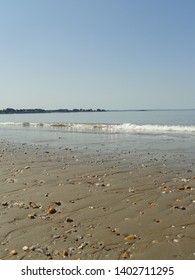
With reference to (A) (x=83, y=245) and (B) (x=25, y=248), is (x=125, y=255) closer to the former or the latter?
(A) (x=83, y=245)

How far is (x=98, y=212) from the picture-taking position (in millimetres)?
7113

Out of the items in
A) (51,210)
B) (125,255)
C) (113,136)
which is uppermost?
(113,136)

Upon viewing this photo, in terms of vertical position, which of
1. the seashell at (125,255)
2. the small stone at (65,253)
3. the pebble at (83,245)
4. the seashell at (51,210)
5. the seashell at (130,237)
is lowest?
the seashell at (125,255)

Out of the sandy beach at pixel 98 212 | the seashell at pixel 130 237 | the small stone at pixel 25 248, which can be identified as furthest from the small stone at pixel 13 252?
the seashell at pixel 130 237

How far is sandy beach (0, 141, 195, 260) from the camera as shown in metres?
5.33

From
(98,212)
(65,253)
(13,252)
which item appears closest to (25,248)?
(13,252)

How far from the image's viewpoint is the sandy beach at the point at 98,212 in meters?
5.33

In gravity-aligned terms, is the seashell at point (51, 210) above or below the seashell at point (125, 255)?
above

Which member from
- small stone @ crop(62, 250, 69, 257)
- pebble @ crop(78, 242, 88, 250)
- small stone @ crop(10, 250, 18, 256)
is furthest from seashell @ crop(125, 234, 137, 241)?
small stone @ crop(10, 250, 18, 256)

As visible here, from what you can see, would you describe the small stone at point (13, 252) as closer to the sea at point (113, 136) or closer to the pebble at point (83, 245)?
the pebble at point (83, 245)

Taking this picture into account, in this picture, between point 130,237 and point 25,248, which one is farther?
point 130,237

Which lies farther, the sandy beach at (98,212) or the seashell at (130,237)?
the seashell at (130,237)

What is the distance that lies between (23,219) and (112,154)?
9.60m

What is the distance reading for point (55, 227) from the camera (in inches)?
247
